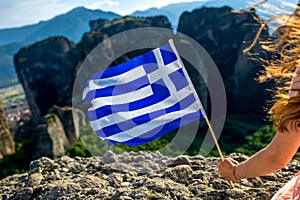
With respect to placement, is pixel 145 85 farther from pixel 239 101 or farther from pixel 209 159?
pixel 239 101

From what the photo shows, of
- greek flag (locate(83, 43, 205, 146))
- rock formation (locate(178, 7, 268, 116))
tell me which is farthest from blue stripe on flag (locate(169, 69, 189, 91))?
rock formation (locate(178, 7, 268, 116))

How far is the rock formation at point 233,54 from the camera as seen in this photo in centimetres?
3856

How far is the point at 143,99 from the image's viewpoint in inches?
140

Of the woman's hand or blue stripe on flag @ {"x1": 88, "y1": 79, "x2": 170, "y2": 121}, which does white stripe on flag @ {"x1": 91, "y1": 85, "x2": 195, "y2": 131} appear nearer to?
blue stripe on flag @ {"x1": 88, "y1": 79, "x2": 170, "y2": 121}

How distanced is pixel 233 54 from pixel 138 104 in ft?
127

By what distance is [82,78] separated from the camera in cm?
3312

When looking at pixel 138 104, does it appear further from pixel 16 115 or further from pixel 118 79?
pixel 16 115

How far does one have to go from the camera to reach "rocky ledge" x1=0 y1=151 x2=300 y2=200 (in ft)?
11.2

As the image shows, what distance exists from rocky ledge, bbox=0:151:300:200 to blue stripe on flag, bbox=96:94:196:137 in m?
0.54

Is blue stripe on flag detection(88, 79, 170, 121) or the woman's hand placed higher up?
blue stripe on flag detection(88, 79, 170, 121)

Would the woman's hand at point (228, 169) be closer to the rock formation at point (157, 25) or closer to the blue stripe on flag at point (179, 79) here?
the blue stripe on flag at point (179, 79)

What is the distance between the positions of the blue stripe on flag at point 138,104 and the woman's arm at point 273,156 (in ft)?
3.93

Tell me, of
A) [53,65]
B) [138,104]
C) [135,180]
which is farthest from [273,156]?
[53,65]

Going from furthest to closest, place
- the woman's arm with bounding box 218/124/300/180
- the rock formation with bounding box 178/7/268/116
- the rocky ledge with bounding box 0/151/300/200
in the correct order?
1. the rock formation with bounding box 178/7/268/116
2. the rocky ledge with bounding box 0/151/300/200
3. the woman's arm with bounding box 218/124/300/180
